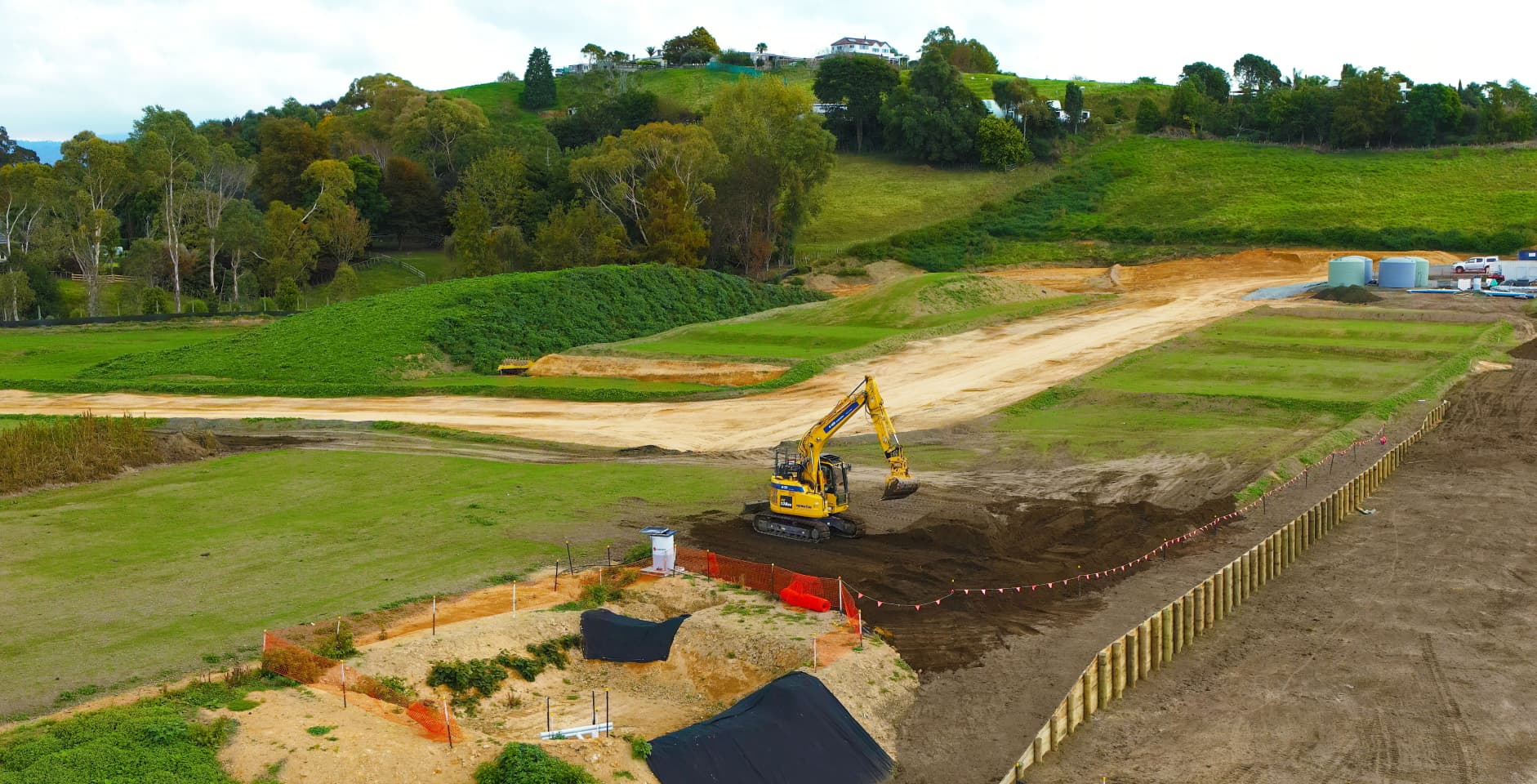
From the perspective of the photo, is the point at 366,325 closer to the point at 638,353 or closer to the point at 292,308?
the point at 638,353

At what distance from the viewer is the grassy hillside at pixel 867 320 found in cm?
7306

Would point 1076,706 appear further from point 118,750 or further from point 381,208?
point 381,208

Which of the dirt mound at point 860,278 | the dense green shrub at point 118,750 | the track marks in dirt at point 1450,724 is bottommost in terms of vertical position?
the track marks in dirt at point 1450,724

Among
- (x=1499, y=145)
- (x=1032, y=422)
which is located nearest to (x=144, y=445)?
(x=1032, y=422)

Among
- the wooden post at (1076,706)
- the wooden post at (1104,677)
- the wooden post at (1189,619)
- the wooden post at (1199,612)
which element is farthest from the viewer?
the wooden post at (1199,612)

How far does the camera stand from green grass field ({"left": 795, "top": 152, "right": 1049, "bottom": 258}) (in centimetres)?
11938

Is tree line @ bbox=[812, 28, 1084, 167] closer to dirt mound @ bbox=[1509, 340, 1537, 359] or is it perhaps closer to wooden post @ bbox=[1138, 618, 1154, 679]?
dirt mound @ bbox=[1509, 340, 1537, 359]

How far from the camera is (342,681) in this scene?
76.0ft

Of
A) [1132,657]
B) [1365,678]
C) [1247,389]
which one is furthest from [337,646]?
[1247,389]

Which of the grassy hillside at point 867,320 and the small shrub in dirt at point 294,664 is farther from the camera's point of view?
the grassy hillside at point 867,320

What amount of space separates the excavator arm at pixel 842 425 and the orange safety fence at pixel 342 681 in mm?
14411

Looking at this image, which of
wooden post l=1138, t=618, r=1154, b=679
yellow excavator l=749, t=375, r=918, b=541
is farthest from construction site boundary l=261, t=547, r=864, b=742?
wooden post l=1138, t=618, r=1154, b=679

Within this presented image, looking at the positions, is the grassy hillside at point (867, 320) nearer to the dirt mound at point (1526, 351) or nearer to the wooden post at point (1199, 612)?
the dirt mound at point (1526, 351)

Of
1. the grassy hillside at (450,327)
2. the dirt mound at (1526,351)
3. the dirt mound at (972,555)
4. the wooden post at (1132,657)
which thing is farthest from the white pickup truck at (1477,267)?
the wooden post at (1132,657)
